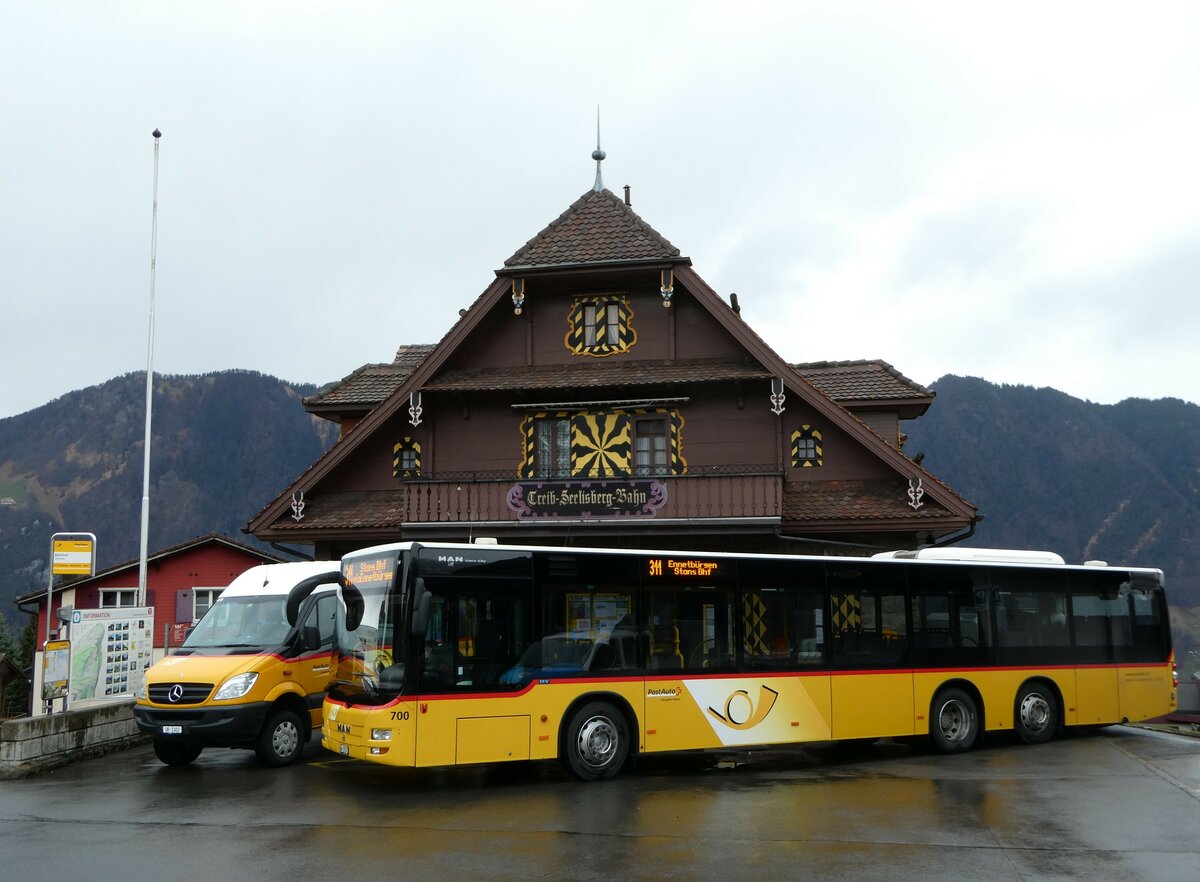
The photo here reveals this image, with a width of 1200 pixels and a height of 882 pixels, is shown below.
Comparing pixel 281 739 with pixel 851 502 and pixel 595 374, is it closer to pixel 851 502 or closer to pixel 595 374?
pixel 595 374

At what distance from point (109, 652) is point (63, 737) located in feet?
7.26

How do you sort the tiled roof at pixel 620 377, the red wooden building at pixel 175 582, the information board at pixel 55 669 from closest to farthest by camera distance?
1. the information board at pixel 55 669
2. the tiled roof at pixel 620 377
3. the red wooden building at pixel 175 582

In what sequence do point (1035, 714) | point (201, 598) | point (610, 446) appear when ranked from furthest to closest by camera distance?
point (201, 598) → point (610, 446) → point (1035, 714)

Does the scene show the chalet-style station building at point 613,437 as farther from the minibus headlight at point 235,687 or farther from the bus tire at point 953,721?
the minibus headlight at point 235,687

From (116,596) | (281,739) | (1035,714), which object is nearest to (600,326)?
(1035,714)

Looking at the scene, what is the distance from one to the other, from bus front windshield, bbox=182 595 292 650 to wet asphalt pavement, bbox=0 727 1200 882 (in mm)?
1582

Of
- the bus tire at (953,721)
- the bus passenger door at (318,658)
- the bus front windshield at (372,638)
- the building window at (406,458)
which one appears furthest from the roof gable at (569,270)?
the bus front windshield at (372,638)

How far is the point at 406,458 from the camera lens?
26.0m

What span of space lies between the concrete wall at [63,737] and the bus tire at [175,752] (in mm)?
1340

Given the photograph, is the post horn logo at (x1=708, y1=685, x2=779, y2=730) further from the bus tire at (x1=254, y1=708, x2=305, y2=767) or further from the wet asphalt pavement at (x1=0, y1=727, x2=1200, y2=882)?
the bus tire at (x1=254, y1=708, x2=305, y2=767)

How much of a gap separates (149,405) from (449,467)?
21.0ft

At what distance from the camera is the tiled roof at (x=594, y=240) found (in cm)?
2470

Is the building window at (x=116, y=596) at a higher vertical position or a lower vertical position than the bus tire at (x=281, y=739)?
higher

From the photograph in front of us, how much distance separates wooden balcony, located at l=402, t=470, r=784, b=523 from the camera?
2281 cm
